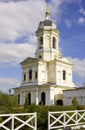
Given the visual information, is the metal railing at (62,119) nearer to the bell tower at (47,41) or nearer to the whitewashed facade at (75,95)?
the whitewashed facade at (75,95)

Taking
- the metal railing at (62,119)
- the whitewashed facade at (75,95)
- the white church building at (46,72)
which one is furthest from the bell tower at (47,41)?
the metal railing at (62,119)

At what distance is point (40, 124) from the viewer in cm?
1712

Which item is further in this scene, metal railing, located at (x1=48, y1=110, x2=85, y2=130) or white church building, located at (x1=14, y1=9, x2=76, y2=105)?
white church building, located at (x1=14, y1=9, x2=76, y2=105)

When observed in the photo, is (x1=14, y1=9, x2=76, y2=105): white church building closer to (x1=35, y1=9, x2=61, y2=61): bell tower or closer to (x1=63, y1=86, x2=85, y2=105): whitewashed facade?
(x1=35, y1=9, x2=61, y2=61): bell tower

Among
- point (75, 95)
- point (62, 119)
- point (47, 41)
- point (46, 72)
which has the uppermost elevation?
point (47, 41)

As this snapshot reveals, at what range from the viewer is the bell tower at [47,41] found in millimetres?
59250

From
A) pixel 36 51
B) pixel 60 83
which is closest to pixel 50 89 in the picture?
pixel 60 83

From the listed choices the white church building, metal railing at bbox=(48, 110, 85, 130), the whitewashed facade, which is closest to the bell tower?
the white church building

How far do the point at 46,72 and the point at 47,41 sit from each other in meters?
7.48

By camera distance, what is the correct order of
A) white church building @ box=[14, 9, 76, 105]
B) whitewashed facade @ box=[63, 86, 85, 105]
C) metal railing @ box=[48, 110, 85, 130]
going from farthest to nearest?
1. white church building @ box=[14, 9, 76, 105]
2. whitewashed facade @ box=[63, 86, 85, 105]
3. metal railing @ box=[48, 110, 85, 130]

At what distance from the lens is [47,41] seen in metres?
60.7

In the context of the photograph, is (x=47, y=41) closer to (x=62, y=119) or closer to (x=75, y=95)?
(x=75, y=95)

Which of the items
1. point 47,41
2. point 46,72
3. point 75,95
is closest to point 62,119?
point 75,95

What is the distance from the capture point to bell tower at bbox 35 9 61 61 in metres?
59.2
